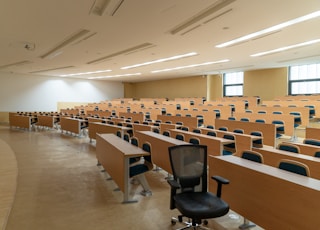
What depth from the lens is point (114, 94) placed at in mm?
23125

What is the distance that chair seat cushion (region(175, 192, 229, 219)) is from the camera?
7.85ft

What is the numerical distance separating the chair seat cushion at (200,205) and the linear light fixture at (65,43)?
542cm

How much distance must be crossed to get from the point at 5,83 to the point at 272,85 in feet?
58.7

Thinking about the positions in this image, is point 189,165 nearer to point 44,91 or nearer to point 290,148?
point 290,148

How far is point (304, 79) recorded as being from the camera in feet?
43.7

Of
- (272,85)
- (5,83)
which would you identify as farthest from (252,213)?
(5,83)

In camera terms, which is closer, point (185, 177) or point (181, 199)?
point (181, 199)

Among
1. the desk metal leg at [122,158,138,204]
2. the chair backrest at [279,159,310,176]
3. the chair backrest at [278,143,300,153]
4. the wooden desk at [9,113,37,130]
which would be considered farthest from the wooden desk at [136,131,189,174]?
the wooden desk at [9,113,37,130]

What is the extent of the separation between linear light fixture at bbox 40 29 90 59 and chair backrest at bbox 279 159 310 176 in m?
5.75

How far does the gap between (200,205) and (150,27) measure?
187 inches

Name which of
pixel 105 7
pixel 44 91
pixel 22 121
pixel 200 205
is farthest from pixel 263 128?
pixel 44 91

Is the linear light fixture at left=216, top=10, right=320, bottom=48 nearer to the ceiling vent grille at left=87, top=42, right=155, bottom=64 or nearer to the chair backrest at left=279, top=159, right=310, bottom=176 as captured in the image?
the ceiling vent grille at left=87, top=42, right=155, bottom=64

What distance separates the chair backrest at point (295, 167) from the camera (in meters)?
2.57

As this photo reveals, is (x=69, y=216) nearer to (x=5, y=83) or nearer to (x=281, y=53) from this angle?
(x=281, y=53)
